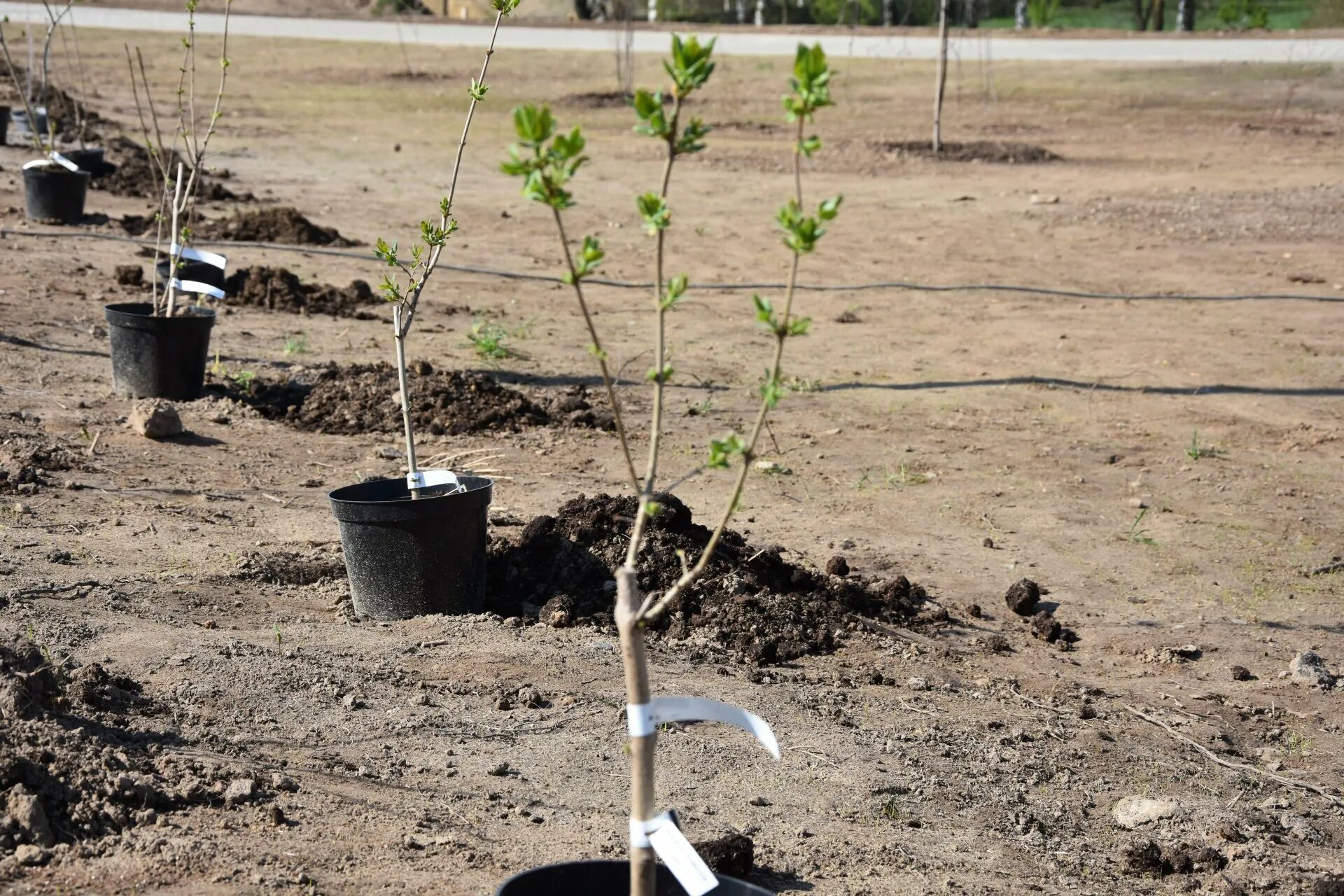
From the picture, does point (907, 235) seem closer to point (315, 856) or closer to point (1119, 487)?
point (1119, 487)

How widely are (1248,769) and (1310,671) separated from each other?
744 mm

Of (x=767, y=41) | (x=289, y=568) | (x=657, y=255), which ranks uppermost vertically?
(x=767, y=41)

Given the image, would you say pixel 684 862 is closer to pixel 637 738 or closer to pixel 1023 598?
pixel 637 738

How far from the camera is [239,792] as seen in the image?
3066 millimetres

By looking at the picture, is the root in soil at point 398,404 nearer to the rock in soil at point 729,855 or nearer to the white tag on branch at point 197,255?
the white tag on branch at point 197,255

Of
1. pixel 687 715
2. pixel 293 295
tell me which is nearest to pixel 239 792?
pixel 687 715

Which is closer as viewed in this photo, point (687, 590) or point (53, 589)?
point (53, 589)

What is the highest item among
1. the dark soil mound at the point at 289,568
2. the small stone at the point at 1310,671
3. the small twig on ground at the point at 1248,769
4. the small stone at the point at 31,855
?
the small stone at the point at 31,855

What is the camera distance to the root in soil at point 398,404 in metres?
6.68

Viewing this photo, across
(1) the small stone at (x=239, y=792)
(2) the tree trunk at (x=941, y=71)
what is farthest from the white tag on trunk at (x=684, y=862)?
(2) the tree trunk at (x=941, y=71)

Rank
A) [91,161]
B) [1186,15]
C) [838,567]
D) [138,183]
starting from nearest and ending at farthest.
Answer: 1. [838,567]
2. [91,161]
3. [138,183]
4. [1186,15]

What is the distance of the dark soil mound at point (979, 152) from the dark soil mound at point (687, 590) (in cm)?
1305

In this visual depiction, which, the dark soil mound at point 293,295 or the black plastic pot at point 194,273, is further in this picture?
the dark soil mound at point 293,295

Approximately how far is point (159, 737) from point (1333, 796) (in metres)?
3.12
